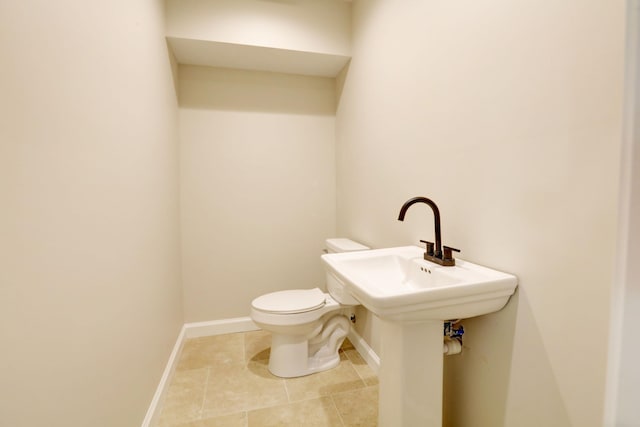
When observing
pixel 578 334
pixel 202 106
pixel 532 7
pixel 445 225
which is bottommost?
pixel 578 334

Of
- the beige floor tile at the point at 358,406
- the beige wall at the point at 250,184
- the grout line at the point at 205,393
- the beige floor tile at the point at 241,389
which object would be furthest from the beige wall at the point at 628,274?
the beige wall at the point at 250,184

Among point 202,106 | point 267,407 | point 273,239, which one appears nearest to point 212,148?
point 202,106

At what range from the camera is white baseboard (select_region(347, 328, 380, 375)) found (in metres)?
1.92

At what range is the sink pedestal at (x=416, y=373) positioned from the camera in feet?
3.39

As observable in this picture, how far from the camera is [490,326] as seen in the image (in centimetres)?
108

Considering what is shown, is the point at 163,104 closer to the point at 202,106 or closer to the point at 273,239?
the point at 202,106

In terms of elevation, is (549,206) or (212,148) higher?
(212,148)

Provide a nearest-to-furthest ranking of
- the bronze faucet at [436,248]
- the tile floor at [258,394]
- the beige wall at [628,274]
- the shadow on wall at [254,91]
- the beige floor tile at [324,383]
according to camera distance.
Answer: the beige wall at [628,274]
the bronze faucet at [436,248]
the tile floor at [258,394]
the beige floor tile at [324,383]
the shadow on wall at [254,91]

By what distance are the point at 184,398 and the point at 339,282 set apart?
44.2 inches

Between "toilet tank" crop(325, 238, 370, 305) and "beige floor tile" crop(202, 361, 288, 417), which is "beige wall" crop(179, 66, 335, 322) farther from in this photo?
"beige floor tile" crop(202, 361, 288, 417)

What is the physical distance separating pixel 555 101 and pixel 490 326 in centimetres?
78

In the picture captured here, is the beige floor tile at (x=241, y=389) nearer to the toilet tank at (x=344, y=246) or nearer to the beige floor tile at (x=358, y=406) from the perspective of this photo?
the beige floor tile at (x=358, y=406)

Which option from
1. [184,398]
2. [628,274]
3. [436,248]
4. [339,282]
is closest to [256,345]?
[184,398]

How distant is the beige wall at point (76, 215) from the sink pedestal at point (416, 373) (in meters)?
0.98
